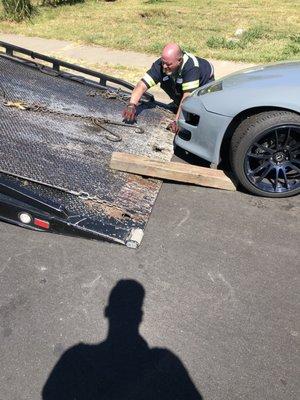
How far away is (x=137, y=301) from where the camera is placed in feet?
9.22

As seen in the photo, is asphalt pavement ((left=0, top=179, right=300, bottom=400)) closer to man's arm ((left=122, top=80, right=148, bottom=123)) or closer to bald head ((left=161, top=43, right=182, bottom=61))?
man's arm ((left=122, top=80, right=148, bottom=123))

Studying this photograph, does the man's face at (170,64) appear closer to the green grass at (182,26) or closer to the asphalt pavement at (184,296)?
the asphalt pavement at (184,296)

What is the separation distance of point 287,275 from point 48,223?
5.78 ft

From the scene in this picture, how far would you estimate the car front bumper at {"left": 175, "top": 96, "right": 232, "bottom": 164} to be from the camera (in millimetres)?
3895

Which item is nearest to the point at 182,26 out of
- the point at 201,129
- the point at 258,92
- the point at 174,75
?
the point at 174,75

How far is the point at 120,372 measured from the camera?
2363 millimetres

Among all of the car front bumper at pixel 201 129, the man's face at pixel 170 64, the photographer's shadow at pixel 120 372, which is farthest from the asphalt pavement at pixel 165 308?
the man's face at pixel 170 64

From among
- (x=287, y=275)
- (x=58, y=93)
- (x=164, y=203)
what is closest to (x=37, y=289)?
(x=164, y=203)

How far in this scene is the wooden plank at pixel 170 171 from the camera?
3889 millimetres

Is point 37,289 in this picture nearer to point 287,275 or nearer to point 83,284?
point 83,284

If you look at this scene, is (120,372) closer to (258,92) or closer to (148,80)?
(258,92)

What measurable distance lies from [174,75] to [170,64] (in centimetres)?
32

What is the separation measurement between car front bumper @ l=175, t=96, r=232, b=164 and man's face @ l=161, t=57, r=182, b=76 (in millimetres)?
577

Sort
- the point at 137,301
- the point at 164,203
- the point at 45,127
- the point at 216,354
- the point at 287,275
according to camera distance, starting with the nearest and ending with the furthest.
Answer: the point at 216,354
the point at 137,301
the point at 287,275
the point at 164,203
the point at 45,127
